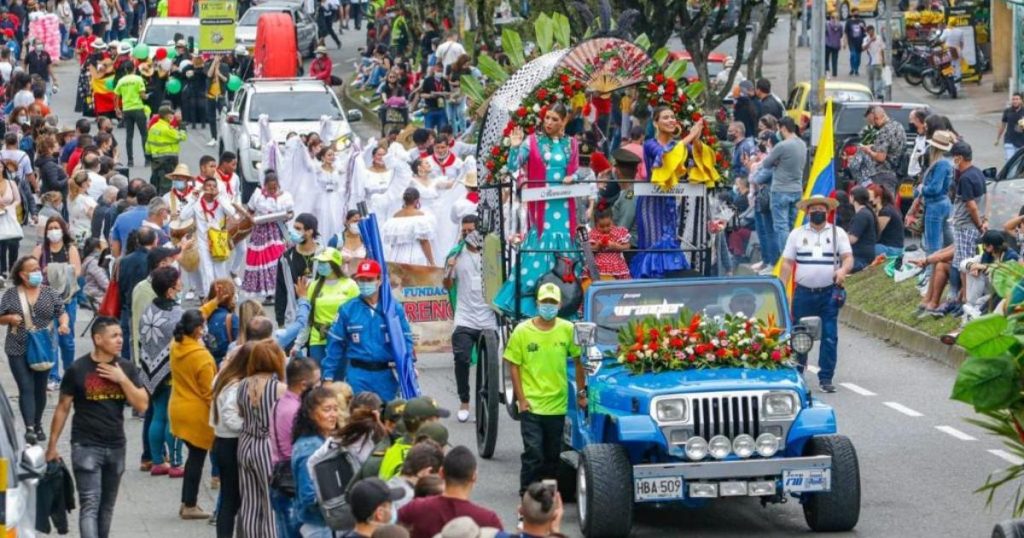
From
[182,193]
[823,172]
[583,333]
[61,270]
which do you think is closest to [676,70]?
[823,172]

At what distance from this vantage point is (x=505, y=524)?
14.7 meters

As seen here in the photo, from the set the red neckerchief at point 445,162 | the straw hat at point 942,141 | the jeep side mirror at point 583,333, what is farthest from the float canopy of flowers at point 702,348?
the red neckerchief at point 445,162

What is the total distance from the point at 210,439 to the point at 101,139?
1507 centimetres

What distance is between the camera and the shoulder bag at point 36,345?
56.3ft

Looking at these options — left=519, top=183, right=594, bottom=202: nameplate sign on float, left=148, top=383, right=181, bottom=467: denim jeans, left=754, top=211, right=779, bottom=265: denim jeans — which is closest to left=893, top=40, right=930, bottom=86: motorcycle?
left=754, top=211, right=779, bottom=265: denim jeans

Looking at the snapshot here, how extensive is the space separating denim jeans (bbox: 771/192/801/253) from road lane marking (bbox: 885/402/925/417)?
624 centimetres

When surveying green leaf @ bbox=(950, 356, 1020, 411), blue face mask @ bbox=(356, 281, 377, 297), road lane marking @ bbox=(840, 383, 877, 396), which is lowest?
road lane marking @ bbox=(840, 383, 877, 396)

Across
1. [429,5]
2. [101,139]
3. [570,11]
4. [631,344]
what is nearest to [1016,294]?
[631,344]

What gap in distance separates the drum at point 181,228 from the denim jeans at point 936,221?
8.05 m

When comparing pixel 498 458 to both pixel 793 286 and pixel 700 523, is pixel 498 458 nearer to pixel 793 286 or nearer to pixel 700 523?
pixel 700 523

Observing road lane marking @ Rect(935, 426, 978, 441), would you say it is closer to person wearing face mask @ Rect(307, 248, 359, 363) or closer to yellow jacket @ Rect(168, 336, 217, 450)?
person wearing face mask @ Rect(307, 248, 359, 363)

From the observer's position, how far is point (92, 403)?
1322cm

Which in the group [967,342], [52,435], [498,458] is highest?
[967,342]

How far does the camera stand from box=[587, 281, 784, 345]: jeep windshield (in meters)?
14.8
